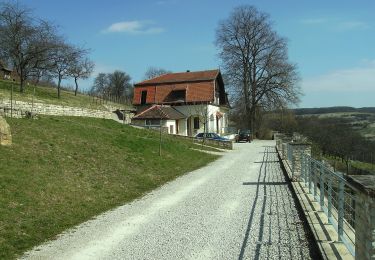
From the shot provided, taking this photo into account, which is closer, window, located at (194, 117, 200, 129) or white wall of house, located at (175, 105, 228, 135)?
white wall of house, located at (175, 105, 228, 135)

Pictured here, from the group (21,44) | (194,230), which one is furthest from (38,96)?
(194,230)

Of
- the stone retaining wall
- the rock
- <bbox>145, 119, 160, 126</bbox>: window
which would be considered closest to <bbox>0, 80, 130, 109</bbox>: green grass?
the stone retaining wall

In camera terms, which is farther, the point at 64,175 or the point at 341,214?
the point at 64,175

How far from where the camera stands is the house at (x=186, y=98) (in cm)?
5269

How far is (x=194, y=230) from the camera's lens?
894 centimetres

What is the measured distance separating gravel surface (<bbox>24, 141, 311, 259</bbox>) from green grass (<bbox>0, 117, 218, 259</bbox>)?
696 mm

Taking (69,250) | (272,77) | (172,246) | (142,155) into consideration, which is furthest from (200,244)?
(272,77)

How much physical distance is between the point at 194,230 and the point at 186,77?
1943 inches

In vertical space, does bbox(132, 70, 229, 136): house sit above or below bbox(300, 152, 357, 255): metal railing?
above

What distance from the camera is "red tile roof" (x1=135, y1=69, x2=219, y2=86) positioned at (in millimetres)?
55578

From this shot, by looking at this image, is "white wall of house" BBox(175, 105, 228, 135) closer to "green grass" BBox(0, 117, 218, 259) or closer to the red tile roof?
the red tile roof

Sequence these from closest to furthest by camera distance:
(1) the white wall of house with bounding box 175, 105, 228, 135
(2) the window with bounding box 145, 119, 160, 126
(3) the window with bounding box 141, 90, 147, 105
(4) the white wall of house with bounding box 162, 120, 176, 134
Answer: (4) the white wall of house with bounding box 162, 120, 176, 134 → (2) the window with bounding box 145, 119, 160, 126 → (1) the white wall of house with bounding box 175, 105, 228, 135 → (3) the window with bounding box 141, 90, 147, 105

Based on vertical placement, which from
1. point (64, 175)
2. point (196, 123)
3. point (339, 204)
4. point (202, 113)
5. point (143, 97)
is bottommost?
point (64, 175)

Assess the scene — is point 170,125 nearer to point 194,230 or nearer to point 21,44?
point 21,44
